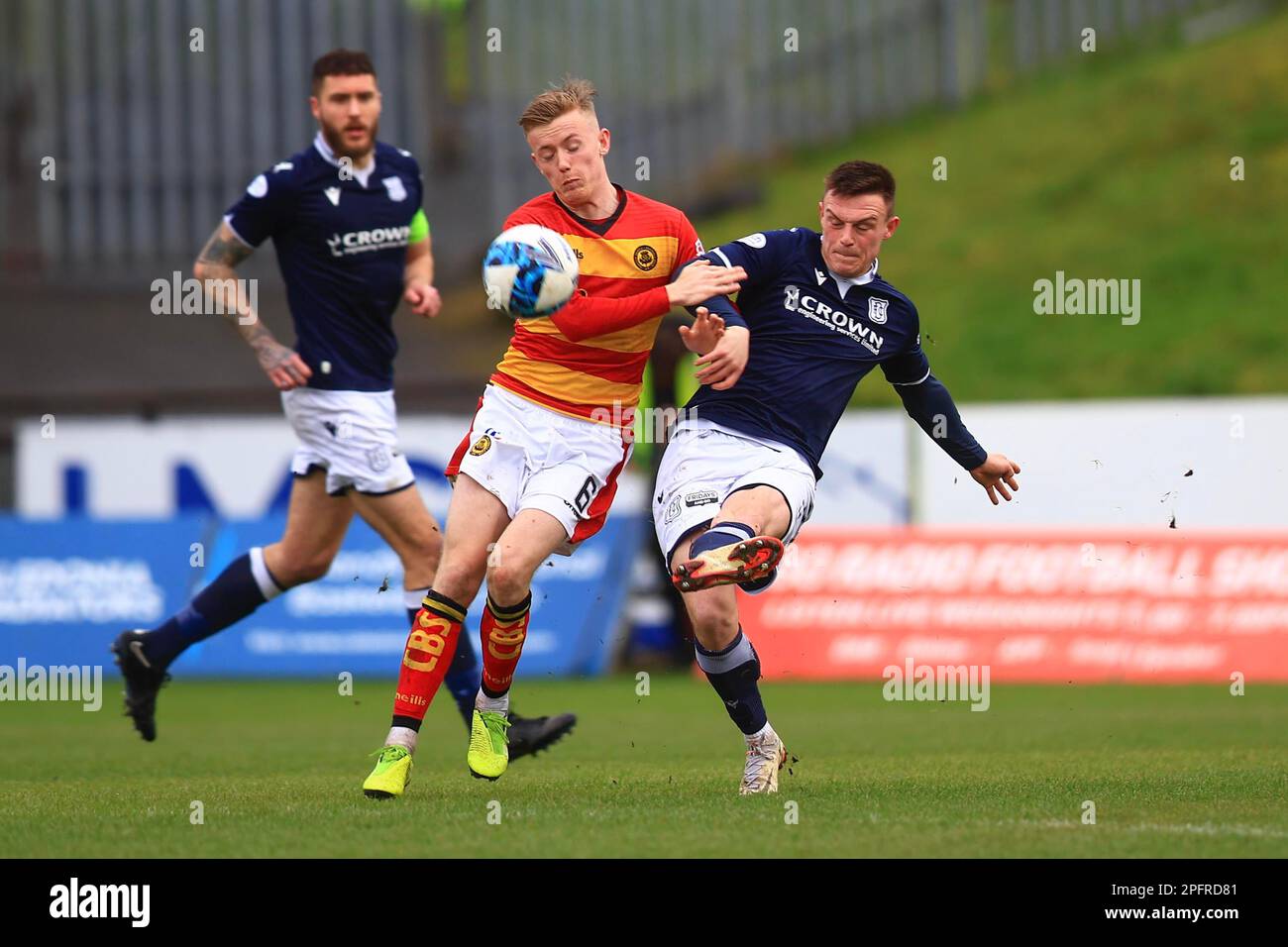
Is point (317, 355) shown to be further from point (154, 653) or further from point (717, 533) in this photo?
point (717, 533)

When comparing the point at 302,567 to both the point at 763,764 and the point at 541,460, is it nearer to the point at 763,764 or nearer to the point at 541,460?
the point at 541,460

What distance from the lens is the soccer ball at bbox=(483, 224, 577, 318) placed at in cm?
638

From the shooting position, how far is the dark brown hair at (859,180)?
6785mm

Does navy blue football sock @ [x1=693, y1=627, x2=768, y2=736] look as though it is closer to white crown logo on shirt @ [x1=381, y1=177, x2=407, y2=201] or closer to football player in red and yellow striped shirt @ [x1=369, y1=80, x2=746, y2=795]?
football player in red and yellow striped shirt @ [x1=369, y1=80, x2=746, y2=795]

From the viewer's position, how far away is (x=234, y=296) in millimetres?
7977

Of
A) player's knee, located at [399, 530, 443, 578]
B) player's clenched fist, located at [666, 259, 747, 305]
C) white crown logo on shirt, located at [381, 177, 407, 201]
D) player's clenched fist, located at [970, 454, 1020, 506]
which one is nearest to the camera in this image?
player's clenched fist, located at [666, 259, 747, 305]

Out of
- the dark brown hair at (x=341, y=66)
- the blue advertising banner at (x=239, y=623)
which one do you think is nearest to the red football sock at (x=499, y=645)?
the dark brown hair at (x=341, y=66)

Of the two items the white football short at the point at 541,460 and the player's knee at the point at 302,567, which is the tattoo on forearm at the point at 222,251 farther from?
the white football short at the point at 541,460

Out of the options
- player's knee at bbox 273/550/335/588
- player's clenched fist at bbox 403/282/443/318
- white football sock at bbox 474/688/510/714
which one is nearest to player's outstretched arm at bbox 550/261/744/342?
white football sock at bbox 474/688/510/714

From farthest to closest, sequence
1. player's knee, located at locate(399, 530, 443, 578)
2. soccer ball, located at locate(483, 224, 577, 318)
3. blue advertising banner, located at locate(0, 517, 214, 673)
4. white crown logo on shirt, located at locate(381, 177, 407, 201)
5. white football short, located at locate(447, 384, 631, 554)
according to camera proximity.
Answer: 1. blue advertising banner, located at locate(0, 517, 214, 673)
2. white crown logo on shirt, located at locate(381, 177, 407, 201)
3. player's knee, located at locate(399, 530, 443, 578)
4. white football short, located at locate(447, 384, 631, 554)
5. soccer ball, located at locate(483, 224, 577, 318)

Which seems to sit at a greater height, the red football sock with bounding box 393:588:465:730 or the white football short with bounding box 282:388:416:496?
the white football short with bounding box 282:388:416:496

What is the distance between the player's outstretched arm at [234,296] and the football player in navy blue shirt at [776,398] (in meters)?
1.80

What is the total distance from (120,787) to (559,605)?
25.3 ft
